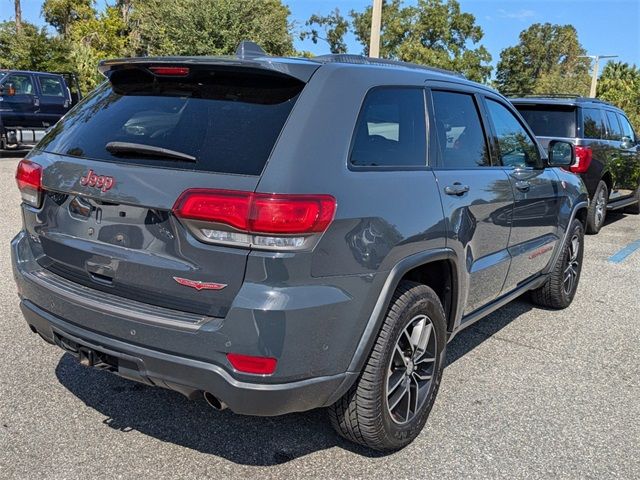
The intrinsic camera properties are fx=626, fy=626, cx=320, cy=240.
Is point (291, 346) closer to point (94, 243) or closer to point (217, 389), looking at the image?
point (217, 389)

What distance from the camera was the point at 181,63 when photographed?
2713 mm

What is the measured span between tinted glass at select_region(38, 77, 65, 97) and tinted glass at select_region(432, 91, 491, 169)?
13902mm

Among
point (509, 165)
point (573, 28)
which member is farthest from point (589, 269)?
point (573, 28)

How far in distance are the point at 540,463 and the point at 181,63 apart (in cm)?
246

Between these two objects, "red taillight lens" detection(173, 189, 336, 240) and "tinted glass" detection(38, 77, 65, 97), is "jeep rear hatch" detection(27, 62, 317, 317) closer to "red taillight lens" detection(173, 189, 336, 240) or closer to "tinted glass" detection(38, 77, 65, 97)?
"red taillight lens" detection(173, 189, 336, 240)

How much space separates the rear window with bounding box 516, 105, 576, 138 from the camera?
806 centimetres

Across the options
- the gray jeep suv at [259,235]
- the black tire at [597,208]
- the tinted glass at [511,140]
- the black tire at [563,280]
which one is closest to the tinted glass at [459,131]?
the gray jeep suv at [259,235]

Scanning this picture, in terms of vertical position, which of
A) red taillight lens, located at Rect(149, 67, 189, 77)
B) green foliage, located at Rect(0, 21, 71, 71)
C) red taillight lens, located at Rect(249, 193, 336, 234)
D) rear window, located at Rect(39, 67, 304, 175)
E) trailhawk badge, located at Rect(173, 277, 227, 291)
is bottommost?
trailhawk badge, located at Rect(173, 277, 227, 291)

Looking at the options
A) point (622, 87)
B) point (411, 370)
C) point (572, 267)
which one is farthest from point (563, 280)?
point (622, 87)

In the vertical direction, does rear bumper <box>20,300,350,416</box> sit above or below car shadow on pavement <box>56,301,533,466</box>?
above

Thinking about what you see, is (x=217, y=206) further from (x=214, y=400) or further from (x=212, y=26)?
(x=212, y=26)

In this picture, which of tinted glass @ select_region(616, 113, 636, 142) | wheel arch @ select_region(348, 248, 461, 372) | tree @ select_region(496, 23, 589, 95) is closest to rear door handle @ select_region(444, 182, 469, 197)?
wheel arch @ select_region(348, 248, 461, 372)

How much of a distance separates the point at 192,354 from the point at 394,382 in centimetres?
102

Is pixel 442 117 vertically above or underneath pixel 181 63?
underneath
